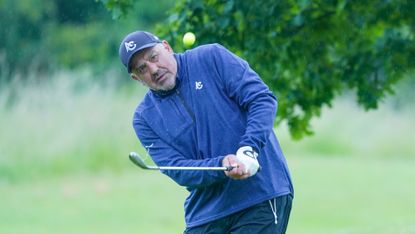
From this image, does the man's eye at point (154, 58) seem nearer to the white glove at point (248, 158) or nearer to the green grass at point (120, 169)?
the white glove at point (248, 158)

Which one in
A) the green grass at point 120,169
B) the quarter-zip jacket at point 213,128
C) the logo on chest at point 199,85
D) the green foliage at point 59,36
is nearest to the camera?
the quarter-zip jacket at point 213,128

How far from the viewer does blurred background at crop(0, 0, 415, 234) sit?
441 inches

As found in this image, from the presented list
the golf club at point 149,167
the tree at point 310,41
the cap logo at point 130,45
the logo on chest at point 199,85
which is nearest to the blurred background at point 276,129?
the tree at point 310,41

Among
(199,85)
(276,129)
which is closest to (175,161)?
(199,85)

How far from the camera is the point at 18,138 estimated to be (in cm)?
2269

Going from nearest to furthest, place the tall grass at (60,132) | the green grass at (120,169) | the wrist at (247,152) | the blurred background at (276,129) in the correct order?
the wrist at (247,152) → the blurred background at (276,129) → the green grass at (120,169) → the tall grass at (60,132)

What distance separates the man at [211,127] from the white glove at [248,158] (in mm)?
141

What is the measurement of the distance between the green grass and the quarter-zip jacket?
9494 millimetres

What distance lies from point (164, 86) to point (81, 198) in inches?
555

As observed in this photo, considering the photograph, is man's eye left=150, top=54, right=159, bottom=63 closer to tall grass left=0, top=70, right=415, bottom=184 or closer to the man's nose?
the man's nose

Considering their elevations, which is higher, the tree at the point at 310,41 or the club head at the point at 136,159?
the tree at the point at 310,41

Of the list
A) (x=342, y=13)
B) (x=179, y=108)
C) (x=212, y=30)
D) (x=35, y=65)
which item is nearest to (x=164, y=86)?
(x=179, y=108)

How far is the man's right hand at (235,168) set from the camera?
6.48m

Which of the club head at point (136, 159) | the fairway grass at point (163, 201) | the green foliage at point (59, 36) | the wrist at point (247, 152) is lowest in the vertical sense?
the club head at point (136, 159)
